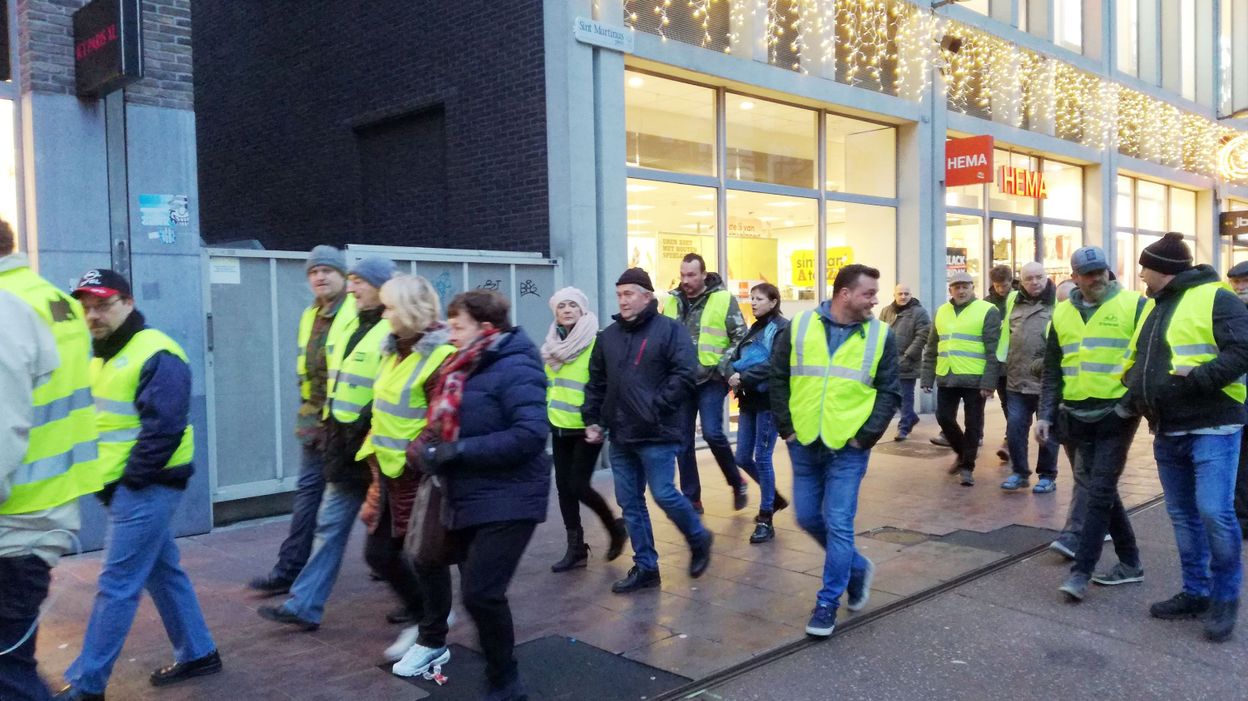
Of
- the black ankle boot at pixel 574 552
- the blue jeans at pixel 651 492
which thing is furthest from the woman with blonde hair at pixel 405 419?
the black ankle boot at pixel 574 552

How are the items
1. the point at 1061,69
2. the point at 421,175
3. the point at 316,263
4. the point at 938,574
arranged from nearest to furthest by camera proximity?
the point at 316,263
the point at 938,574
the point at 421,175
the point at 1061,69

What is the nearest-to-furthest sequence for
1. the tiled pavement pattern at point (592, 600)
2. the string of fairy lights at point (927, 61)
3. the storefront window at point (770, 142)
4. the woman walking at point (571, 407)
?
the tiled pavement pattern at point (592, 600) → the woman walking at point (571, 407) → the string of fairy lights at point (927, 61) → the storefront window at point (770, 142)

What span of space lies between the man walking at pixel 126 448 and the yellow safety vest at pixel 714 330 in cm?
412

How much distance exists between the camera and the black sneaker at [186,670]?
442 cm

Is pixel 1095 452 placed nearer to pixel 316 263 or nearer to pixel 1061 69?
pixel 316 263

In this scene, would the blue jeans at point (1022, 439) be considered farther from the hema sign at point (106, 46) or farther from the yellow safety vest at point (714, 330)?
the hema sign at point (106, 46)

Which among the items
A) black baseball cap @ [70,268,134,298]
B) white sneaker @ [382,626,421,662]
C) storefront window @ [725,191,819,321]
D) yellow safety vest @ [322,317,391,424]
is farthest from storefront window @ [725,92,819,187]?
black baseball cap @ [70,268,134,298]

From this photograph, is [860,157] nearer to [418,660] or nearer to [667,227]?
[667,227]

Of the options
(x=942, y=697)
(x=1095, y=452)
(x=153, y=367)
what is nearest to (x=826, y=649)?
(x=942, y=697)

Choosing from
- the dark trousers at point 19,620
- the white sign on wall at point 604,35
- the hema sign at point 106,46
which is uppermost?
the white sign on wall at point 604,35

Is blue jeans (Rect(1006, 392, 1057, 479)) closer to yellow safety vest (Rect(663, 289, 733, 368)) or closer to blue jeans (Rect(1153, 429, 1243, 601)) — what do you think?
yellow safety vest (Rect(663, 289, 733, 368))

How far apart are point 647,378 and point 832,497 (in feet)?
4.16

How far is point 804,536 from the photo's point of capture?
712 cm

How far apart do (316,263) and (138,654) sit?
2213 millimetres
